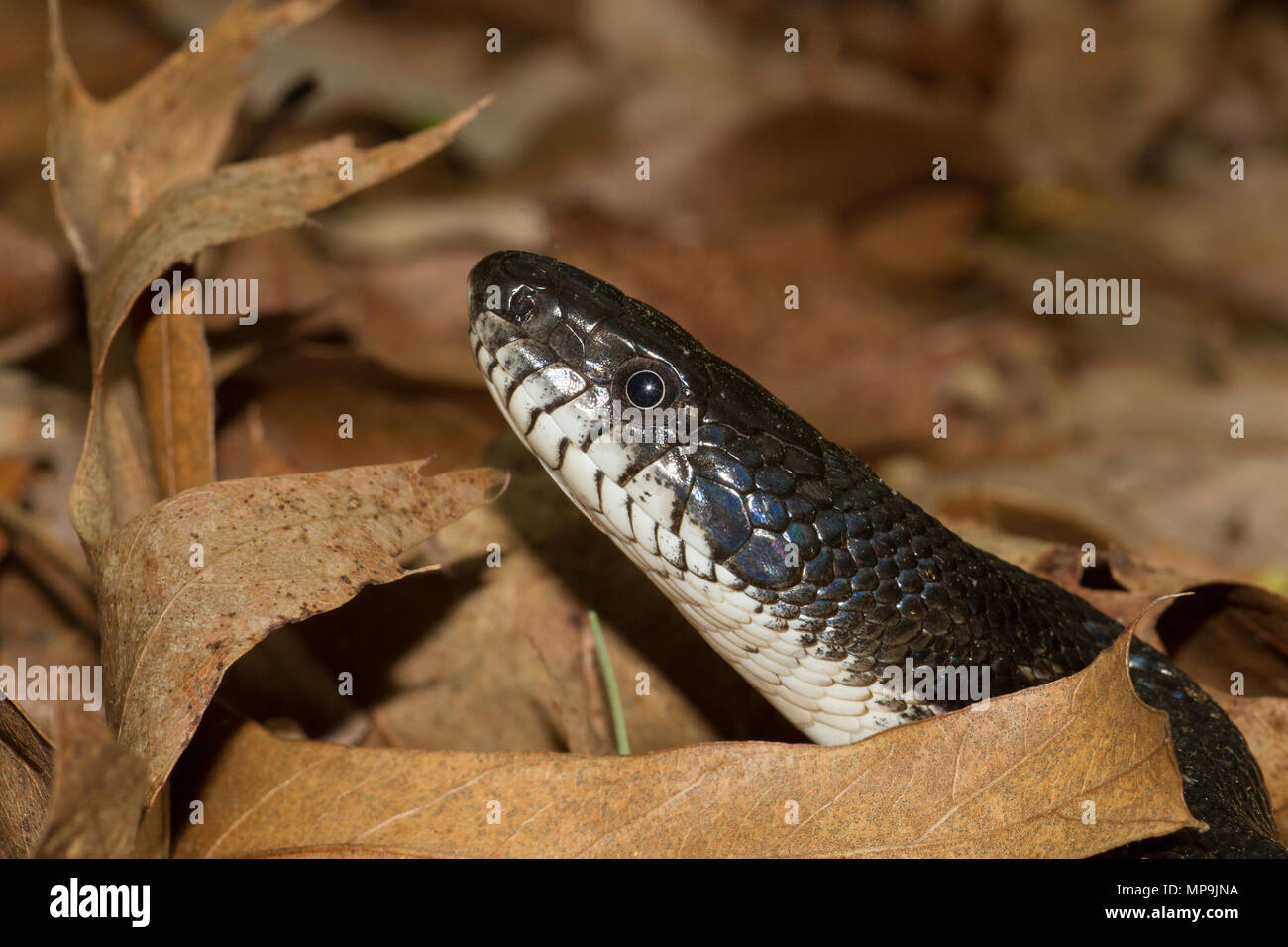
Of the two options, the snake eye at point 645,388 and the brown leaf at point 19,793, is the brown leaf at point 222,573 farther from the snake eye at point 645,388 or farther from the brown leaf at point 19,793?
the snake eye at point 645,388

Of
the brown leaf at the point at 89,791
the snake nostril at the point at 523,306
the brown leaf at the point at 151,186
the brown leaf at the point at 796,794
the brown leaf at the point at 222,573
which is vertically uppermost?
the brown leaf at the point at 151,186

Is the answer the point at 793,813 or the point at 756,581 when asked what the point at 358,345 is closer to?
the point at 756,581

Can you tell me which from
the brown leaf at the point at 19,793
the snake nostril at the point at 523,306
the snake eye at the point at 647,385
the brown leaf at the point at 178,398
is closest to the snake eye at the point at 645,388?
the snake eye at the point at 647,385

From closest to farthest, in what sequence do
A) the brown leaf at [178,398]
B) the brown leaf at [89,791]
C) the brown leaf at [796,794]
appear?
the brown leaf at [89,791], the brown leaf at [796,794], the brown leaf at [178,398]

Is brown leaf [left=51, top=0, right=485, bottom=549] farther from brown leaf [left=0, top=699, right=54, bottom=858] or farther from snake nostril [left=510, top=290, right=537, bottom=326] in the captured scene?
snake nostril [left=510, top=290, right=537, bottom=326]

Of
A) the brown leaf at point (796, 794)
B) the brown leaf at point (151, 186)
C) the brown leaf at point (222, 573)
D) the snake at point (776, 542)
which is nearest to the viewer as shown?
the brown leaf at point (222, 573)

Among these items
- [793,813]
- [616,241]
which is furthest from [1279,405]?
[793,813]
